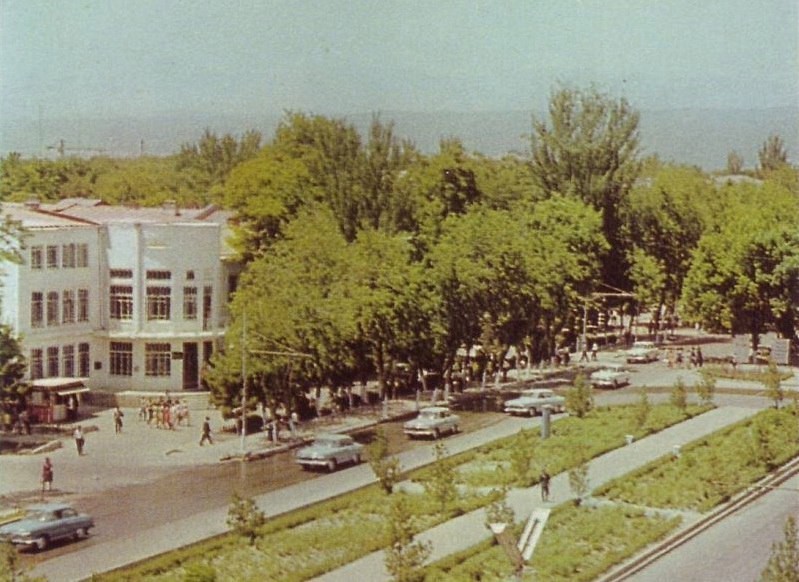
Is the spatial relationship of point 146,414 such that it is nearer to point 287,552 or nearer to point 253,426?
point 253,426

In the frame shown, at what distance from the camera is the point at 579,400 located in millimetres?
11297

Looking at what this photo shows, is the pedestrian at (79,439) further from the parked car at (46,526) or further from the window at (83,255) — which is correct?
the window at (83,255)

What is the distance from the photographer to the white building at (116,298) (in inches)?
356

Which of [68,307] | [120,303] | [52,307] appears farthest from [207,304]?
[52,307]

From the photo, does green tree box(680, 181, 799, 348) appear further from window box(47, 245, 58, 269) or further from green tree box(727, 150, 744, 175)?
window box(47, 245, 58, 269)

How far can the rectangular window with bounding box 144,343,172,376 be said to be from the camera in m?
9.61

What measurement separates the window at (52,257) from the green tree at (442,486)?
119 inches

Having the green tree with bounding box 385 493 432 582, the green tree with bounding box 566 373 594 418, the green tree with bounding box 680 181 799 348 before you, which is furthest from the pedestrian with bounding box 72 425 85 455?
the green tree with bounding box 680 181 799 348

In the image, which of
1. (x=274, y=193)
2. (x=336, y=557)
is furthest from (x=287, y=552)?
(x=274, y=193)

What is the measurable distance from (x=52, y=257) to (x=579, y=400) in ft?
15.2

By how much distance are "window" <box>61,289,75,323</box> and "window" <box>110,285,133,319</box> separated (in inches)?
13.2

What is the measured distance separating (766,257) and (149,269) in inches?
253

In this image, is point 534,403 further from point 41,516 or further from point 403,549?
point 41,516

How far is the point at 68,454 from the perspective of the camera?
8938 millimetres
